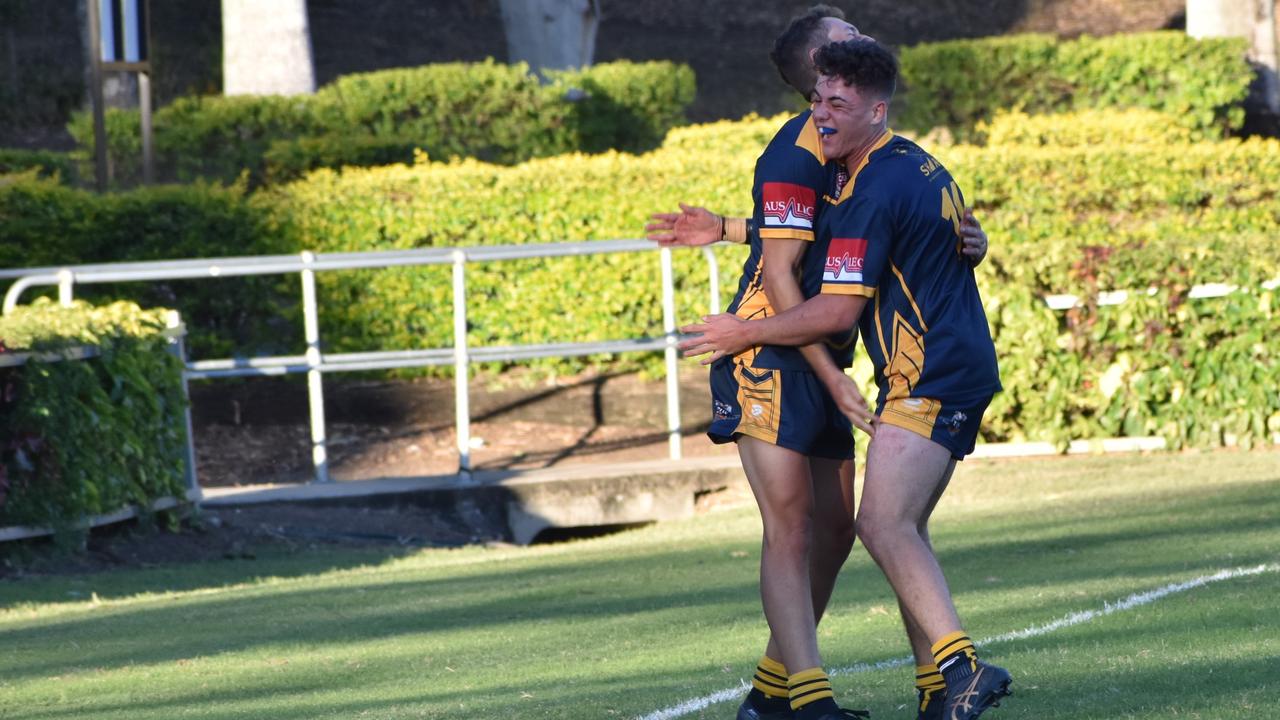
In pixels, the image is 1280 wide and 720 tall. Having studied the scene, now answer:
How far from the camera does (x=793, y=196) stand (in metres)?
4.88

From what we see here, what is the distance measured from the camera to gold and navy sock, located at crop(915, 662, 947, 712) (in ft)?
15.7

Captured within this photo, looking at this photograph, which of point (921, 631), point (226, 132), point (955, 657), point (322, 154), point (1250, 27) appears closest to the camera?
point (955, 657)

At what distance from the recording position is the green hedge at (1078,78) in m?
20.4

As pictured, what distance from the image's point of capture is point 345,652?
7102 millimetres

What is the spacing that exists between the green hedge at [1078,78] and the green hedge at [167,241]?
9989mm

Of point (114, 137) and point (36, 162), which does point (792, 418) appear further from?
point (114, 137)

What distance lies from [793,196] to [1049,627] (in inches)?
94.9

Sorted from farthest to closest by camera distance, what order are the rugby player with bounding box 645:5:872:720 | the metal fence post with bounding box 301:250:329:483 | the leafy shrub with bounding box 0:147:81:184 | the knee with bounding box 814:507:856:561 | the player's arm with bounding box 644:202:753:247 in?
1. the leafy shrub with bounding box 0:147:81:184
2. the metal fence post with bounding box 301:250:329:483
3. the player's arm with bounding box 644:202:753:247
4. the knee with bounding box 814:507:856:561
5. the rugby player with bounding box 645:5:872:720

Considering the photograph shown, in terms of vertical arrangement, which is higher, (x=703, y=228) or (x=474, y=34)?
(x=474, y=34)

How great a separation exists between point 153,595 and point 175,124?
10178 mm

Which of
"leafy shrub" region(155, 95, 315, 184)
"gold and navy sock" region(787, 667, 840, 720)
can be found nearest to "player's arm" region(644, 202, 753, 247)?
"gold and navy sock" region(787, 667, 840, 720)

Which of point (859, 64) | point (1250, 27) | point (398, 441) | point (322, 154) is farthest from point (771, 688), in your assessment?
point (1250, 27)

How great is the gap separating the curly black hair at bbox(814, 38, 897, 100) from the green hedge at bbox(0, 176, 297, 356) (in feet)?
31.9

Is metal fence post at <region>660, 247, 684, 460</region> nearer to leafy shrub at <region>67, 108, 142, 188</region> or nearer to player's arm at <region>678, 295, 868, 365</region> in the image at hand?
player's arm at <region>678, 295, 868, 365</region>
